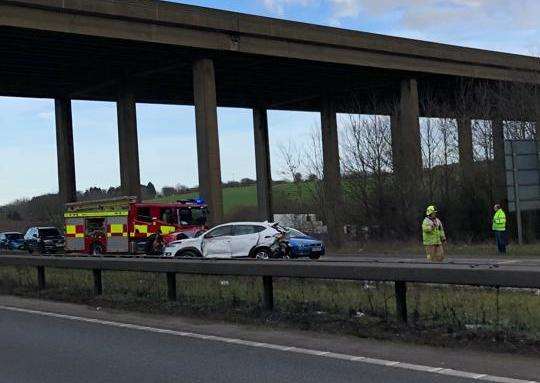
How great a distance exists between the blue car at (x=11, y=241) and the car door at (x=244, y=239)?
34.2m

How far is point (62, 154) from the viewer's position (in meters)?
52.9

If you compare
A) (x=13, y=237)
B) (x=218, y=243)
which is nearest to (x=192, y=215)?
(x=218, y=243)

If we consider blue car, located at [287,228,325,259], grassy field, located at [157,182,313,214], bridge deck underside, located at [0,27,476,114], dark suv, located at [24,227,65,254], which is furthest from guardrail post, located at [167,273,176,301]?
dark suv, located at [24,227,65,254]

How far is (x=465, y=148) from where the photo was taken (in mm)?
39344

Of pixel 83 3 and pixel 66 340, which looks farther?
pixel 83 3

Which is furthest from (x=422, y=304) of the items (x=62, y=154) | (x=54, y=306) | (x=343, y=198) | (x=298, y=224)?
(x=62, y=154)

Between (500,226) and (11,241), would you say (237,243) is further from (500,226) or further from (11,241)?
(11,241)

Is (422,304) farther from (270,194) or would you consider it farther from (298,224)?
(270,194)

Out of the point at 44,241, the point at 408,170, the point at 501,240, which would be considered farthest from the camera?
the point at 44,241

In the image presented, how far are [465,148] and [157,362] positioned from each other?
34.2m

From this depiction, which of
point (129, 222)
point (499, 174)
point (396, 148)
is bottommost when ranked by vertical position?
point (129, 222)

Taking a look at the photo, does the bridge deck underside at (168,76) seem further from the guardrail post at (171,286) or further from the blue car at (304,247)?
the guardrail post at (171,286)

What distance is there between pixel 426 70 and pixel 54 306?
38.0m

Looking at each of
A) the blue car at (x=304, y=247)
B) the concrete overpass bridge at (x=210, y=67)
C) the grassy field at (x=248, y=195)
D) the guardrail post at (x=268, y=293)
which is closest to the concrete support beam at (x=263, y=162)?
the grassy field at (x=248, y=195)
